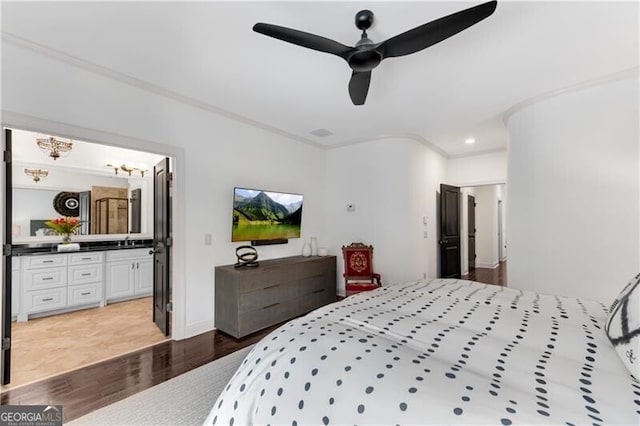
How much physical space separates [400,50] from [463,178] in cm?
444

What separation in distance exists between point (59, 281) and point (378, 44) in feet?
16.3

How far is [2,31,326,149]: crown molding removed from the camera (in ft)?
6.96

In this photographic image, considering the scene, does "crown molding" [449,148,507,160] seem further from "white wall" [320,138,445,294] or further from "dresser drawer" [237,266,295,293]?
"dresser drawer" [237,266,295,293]

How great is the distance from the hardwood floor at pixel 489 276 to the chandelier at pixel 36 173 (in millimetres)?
8127

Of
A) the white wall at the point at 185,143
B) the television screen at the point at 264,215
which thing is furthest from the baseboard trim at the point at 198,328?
the television screen at the point at 264,215

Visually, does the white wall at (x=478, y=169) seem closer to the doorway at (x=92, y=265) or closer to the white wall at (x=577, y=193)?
the white wall at (x=577, y=193)

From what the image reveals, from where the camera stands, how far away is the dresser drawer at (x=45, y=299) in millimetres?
3594

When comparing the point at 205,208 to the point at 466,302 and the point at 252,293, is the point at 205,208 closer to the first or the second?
the point at 252,293

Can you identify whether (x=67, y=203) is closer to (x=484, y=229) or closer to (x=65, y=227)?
(x=65, y=227)

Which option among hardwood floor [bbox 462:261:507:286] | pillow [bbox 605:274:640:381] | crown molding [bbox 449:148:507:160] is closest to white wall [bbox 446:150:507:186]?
crown molding [bbox 449:148:507:160]

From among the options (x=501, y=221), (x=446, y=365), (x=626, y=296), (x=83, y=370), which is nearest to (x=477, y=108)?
(x=626, y=296)

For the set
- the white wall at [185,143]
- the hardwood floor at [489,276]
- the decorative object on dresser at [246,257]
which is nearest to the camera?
the white wall at [185,143]

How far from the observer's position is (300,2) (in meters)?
1.78

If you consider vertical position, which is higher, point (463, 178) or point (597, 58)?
point (597, 58)
